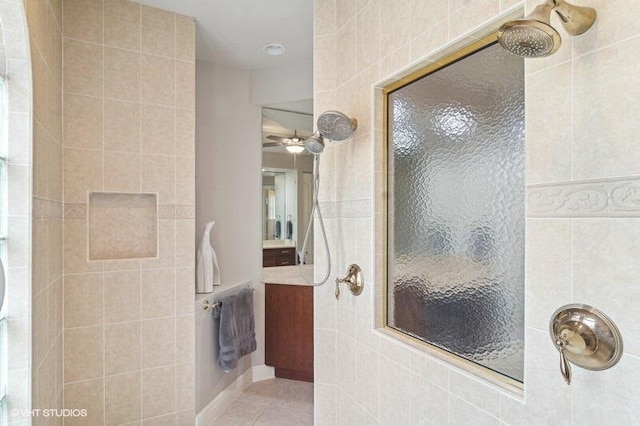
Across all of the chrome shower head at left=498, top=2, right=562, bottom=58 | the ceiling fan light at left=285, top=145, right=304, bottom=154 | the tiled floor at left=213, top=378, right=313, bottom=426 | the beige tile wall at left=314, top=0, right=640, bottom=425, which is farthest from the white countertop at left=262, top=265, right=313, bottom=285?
the chrome shower head at left=498, top=2, right=562, bottom=58

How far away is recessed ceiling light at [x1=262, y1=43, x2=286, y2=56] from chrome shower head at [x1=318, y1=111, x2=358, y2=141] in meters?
1.34

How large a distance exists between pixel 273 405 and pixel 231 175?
6.19 feet

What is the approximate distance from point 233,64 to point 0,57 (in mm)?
1827

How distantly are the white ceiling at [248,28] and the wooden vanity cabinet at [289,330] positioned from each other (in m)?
1.92

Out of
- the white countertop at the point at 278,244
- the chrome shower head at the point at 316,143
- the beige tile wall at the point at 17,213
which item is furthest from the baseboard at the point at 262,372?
the chrome shower head at the point at 316,143

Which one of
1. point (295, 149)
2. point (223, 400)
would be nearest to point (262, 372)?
point (223, 400)

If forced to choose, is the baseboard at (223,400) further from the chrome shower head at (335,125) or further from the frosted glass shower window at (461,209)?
the chrome shower head at (335,125)

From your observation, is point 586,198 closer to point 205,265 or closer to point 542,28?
point 542,28

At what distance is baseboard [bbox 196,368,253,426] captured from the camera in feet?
8.28

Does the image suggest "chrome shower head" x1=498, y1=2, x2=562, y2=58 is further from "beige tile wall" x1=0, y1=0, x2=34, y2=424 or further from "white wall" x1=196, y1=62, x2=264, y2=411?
"white wall" x1=196, y1=62, x2=264, y2=411

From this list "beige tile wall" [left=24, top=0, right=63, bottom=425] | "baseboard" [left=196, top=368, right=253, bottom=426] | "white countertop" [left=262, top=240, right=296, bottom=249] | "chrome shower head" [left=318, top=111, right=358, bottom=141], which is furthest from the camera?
"white countertop" [left=262, top=240, right=296, bottom=249]

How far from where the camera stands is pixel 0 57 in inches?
55.9

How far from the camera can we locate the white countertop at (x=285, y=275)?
3170mm

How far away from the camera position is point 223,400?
277 cm
